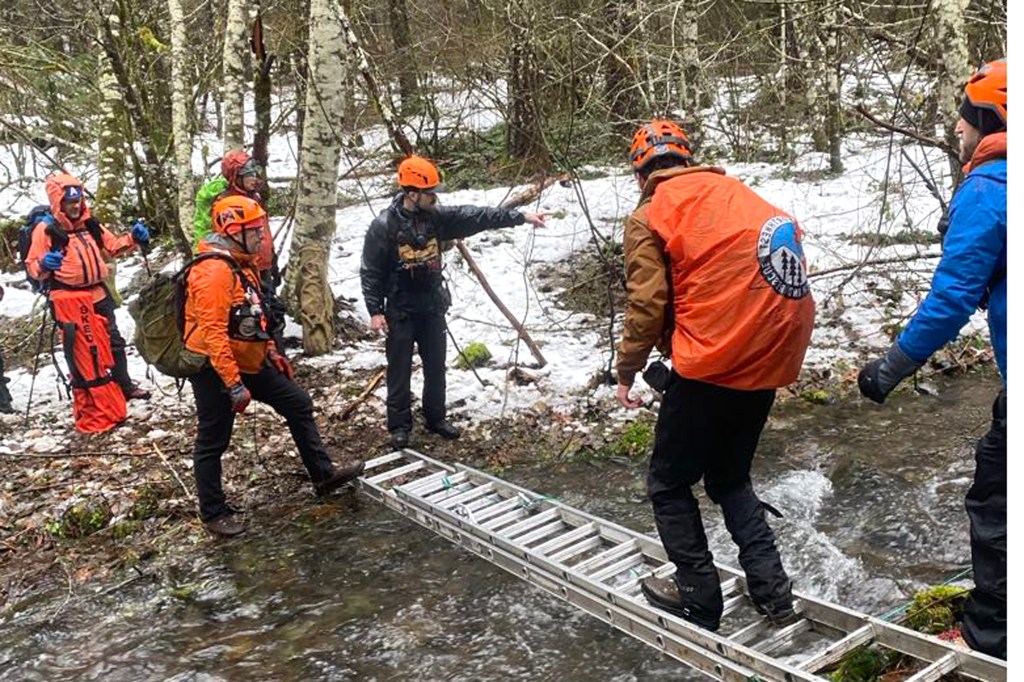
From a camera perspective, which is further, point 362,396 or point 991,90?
point 362,396

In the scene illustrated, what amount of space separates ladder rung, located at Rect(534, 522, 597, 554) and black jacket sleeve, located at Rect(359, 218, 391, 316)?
105 inches

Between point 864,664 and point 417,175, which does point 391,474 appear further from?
point 864,664

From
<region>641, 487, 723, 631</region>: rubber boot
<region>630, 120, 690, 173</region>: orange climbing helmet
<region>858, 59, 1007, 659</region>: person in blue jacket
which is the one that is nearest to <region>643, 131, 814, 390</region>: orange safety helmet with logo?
<region>630, 120, 690, 173</region>: orange climbing helmet

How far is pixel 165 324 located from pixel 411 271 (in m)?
2.01

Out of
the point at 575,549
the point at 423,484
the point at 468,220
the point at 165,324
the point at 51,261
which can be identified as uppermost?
the point at 51,261

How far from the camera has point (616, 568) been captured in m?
4.98

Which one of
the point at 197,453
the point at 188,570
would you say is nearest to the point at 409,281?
the point at 197,453

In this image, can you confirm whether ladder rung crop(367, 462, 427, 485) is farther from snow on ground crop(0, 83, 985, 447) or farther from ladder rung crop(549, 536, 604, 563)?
ladder rung crop(549, 536, 604, 563)

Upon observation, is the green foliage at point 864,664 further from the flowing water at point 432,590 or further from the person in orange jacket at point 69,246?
the person in orange jacket at point 69,246

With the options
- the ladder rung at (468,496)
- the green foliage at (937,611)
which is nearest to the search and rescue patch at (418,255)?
the ladder rung at (468,496)

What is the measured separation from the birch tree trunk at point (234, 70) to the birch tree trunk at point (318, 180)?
1.24m

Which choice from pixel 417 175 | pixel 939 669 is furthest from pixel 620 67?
pixel 939 669

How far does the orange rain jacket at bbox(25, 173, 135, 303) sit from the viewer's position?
807cm

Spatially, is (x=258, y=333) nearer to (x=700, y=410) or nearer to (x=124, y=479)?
(x=124, y=479)
